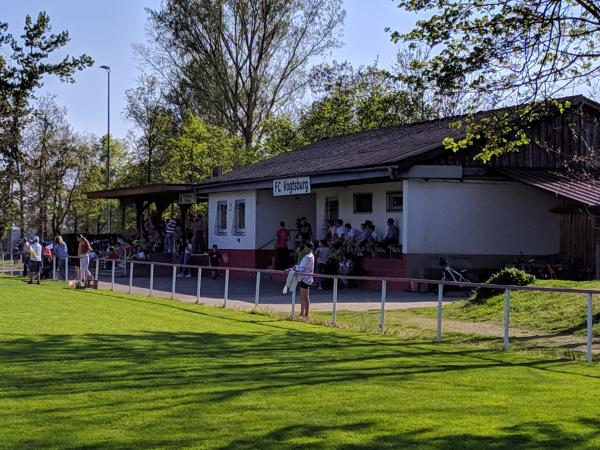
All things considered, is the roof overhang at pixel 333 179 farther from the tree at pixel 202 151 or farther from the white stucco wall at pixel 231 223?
the tree at pixel 202 151

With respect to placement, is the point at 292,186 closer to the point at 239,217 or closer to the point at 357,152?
the point at 357,152

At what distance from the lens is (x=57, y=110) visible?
5503 cm

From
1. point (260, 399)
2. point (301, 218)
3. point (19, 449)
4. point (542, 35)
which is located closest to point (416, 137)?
point (301, 218)

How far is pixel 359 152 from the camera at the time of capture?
30516 mm

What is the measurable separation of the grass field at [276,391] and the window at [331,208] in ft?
51.0

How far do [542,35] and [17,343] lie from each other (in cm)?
895

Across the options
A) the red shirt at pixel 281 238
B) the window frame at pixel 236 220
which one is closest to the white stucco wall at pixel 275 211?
the window frame at pixel 236 220

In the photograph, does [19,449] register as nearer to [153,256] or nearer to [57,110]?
[153,256]

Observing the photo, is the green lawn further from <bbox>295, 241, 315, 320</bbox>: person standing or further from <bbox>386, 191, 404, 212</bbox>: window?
<bbox>386, 191, 404, 212</bbox>: window

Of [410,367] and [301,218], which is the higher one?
[301,218]

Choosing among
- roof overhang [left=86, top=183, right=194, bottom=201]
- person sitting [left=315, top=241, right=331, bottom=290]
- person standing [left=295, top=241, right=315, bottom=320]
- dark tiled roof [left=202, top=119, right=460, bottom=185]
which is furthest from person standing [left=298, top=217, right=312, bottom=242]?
person standing [left=295, top=241, right=315, bottom=320]

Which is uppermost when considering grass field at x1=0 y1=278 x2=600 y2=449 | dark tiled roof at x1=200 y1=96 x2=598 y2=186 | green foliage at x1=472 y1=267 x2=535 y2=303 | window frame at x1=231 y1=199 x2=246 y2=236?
dark tiled roof at x1=200 y1=96 x2=598 y2=186

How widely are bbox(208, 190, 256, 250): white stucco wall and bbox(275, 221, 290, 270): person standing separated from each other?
71.5 inches

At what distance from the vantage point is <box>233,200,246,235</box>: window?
112 ft
